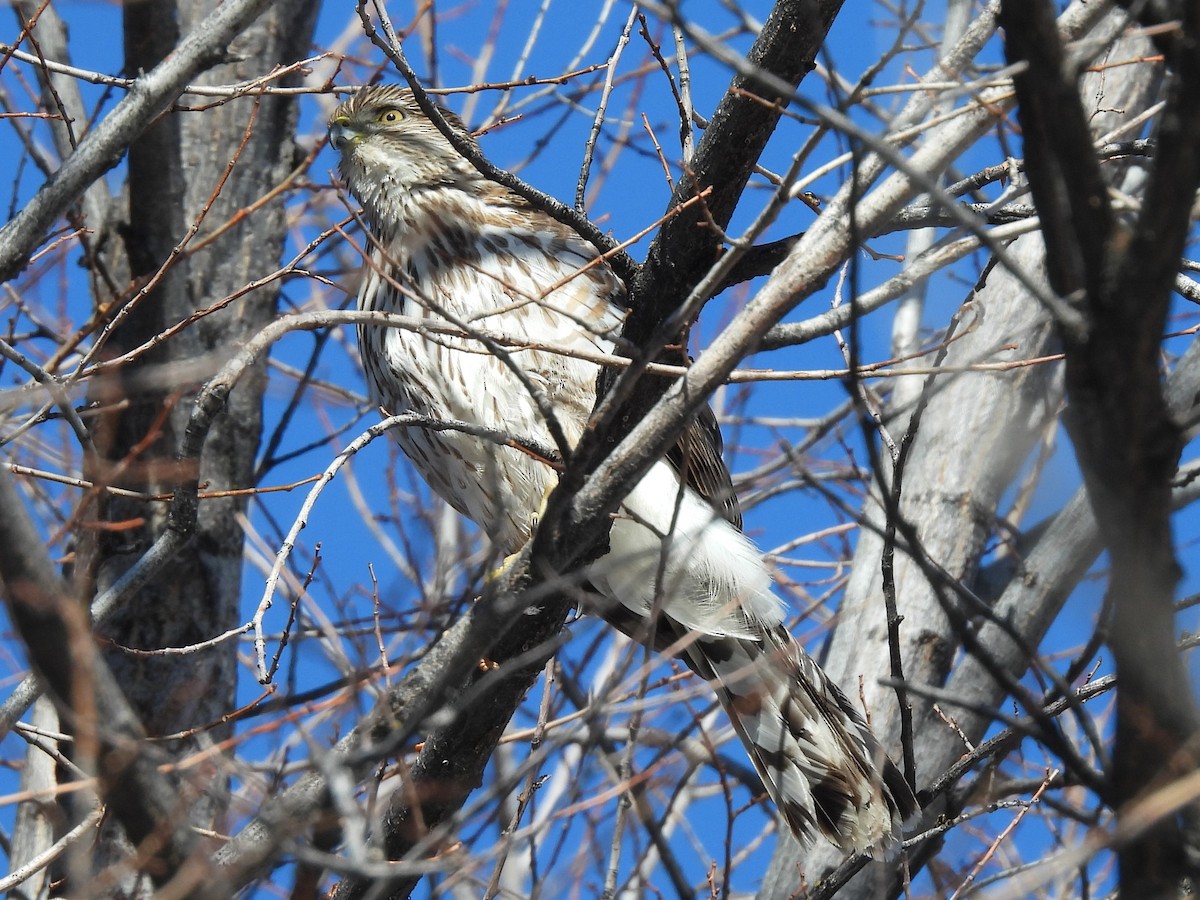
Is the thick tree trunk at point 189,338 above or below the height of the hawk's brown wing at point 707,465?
above

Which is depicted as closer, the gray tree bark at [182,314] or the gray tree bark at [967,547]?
the gray tree bark at [967,547]

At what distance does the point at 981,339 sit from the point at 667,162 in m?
1.96

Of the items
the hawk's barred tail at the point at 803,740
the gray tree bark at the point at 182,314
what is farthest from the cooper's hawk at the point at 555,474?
the gray tree bark at the point at 182,314

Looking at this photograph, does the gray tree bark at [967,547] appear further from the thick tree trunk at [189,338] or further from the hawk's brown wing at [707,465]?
the thick tree trunk at [189,338]

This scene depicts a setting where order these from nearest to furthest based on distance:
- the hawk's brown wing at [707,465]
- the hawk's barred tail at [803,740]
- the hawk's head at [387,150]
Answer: the hawk's barred tail at [803,740] → the hawk's brown wing at [707,465] → the hawk's head at [387,150]

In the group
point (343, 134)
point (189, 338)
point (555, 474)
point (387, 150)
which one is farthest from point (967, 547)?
point (189, 338)

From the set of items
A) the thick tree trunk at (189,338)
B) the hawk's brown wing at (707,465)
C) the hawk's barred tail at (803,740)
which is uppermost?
the thick tree trunk at (189,338)

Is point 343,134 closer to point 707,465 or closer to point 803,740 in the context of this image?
point 707,465

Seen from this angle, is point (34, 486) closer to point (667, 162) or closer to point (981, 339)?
point (667, 162)

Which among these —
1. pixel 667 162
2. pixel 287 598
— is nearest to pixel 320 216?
pixel 287 598

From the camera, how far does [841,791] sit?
10.5 ft

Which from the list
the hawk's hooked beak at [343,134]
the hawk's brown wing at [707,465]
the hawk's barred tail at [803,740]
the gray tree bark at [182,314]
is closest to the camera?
the hawk's barred tail at [803,740]

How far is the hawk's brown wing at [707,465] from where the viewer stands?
3.41 meters

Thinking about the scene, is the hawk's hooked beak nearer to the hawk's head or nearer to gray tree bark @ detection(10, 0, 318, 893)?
the hawk's head
